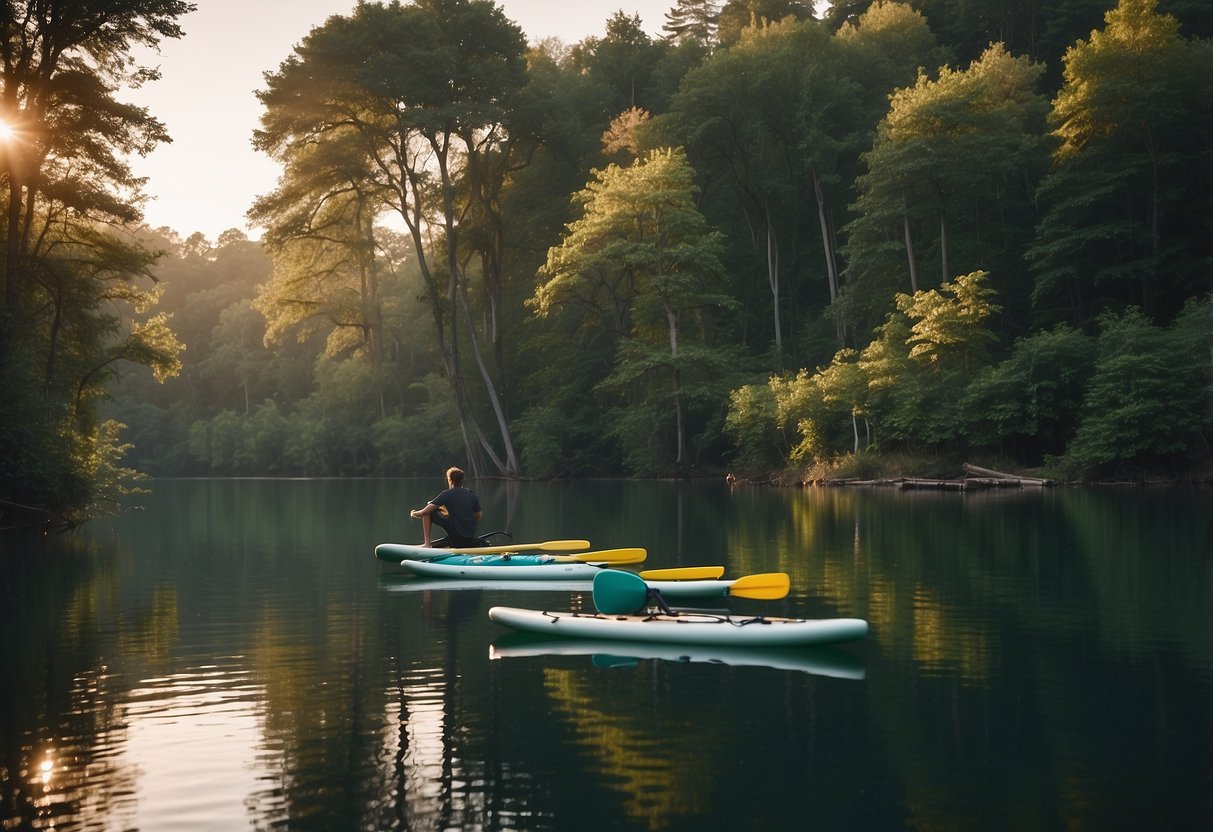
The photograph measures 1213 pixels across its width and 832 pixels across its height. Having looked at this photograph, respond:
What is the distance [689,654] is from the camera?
34.8ft

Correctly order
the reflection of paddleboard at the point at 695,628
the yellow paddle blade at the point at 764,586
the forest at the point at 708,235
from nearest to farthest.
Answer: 1. the reflection of paddleboard at the point at 695,628
2. the yellow paddle blade at the point at 764,586
3. the forest at the point at 708,235

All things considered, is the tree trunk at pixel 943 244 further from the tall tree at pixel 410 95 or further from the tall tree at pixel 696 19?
the tall tree at pixel 696 19

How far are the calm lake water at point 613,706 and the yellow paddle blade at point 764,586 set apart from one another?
0.35m

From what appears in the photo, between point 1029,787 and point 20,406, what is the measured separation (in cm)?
2113

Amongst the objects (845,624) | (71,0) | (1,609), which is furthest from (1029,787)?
(71,0)

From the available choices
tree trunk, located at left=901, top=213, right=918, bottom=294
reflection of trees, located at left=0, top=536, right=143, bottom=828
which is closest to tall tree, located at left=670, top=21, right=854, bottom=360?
tree trunk, located at left=901, top=213, right=918, bottom=294

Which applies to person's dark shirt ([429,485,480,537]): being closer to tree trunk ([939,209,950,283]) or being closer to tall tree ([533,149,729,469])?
tree trunk ([939,209,950,283])

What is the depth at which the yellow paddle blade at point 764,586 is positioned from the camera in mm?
12469

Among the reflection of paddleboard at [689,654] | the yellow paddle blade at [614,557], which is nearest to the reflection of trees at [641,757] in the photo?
the reflection of paddleboard at [689,654]

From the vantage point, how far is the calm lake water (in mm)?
6352

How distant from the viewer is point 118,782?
22.5ft

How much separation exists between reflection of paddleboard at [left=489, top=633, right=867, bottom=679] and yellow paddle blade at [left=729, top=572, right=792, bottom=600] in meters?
1.81

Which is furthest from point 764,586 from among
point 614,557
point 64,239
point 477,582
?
point 64,239

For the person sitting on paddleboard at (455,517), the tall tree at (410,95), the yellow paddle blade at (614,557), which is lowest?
the yellow paddle blade at (614,557)
